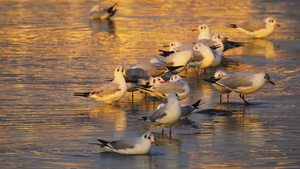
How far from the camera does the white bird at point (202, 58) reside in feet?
60.5

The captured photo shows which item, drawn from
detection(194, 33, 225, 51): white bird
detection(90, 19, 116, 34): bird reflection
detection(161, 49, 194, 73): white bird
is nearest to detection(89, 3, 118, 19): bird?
detection(90, 19, 116, 34): bird reflection

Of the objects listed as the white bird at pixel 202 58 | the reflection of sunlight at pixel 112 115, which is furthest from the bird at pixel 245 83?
the white bird at pixel 202 58

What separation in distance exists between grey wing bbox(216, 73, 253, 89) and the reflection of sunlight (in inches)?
99.2

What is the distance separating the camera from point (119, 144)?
10492 mm

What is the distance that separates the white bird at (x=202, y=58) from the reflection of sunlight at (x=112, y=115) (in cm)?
444

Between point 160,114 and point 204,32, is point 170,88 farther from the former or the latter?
point 204,32

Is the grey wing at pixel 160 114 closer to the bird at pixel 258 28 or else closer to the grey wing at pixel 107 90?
the grey wing at pixel 107 90

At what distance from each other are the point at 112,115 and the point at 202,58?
18.1 ft

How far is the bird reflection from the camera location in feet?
97.7

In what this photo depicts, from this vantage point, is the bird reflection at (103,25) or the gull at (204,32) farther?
the bird reflection at (103,25)

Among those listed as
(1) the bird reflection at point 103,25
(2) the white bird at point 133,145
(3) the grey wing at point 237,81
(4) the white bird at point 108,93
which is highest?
(1) the bird reflection at point 103,25

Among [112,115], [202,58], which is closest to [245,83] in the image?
[112,115]

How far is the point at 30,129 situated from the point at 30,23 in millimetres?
20134

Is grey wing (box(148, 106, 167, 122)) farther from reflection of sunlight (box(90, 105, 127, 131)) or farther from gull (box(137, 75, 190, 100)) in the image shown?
gull (box(137, 75, 190, 100))
